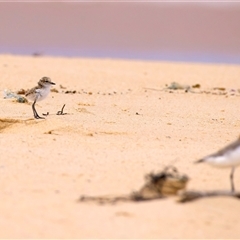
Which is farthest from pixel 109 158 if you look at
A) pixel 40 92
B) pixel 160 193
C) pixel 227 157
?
pixel 40 92

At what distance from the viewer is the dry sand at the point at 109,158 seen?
7.46 m

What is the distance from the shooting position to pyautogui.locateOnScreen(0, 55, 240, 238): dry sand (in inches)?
294

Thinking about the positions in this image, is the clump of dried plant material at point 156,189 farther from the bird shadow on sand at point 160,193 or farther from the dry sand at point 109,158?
the dry sand at point 109,158

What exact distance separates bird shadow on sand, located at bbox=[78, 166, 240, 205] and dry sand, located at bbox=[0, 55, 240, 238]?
0.31 ft

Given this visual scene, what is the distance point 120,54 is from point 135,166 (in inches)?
963

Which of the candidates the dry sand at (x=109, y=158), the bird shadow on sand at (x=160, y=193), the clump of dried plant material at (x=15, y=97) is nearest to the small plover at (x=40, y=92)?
the dry sand at (x=109, y=158)

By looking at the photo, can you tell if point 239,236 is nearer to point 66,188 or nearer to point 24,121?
point 66,188

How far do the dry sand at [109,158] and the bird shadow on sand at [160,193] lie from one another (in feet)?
0.31

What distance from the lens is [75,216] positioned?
25.0ft

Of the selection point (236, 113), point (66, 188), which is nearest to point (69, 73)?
point (236, 113)

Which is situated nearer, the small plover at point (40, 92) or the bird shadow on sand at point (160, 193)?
the bird shadow on sand at point (160, 193)

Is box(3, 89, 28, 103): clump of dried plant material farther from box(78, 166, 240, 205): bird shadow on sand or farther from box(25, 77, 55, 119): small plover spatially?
box(78, 166, 240, 205): bird shadow on sand

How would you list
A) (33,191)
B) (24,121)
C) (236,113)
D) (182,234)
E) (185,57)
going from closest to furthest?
(182,234)
(33,191)
(24,121)
(236,113)
(185,57)

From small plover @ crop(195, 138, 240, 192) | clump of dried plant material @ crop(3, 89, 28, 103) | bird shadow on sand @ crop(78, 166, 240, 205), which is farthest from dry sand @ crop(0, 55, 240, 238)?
small plover @ crop(195, 138, 240, 192)
